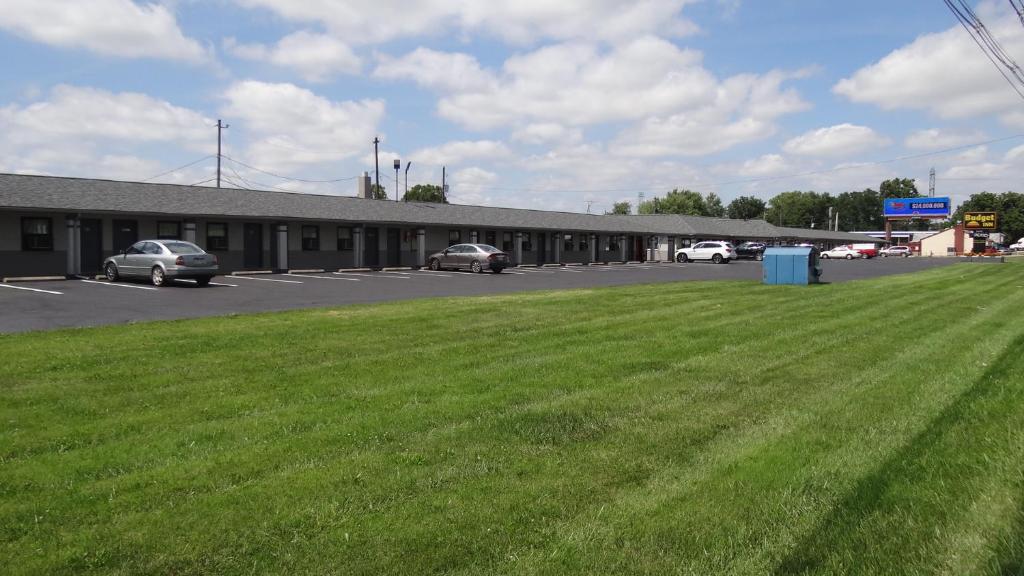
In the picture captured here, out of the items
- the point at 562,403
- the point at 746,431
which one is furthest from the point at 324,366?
the point at 746,431

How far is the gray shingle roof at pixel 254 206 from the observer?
91.5 ft

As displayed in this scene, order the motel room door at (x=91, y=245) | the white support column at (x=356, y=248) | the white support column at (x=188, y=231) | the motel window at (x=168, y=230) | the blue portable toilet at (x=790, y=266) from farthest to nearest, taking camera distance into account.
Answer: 1. the white support column at (x=356, y=248)
2. the white support column at (x=188, y=231)
3. the motel window at (x=168, y=230)
4. the motel room door at (x=91, y=245)
5. the blue portable toilet at (x=790, y=266)

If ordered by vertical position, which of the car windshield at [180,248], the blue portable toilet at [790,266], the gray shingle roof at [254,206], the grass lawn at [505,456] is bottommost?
the grass lawn at [505,456]

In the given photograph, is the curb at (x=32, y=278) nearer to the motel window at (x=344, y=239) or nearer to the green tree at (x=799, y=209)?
the motel window at (x=344, y=239)

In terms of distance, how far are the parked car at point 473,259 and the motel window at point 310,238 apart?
20.1ft

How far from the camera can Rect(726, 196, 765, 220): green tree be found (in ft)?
514

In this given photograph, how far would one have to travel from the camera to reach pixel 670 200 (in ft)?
472

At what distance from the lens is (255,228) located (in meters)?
33.8

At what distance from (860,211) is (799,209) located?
82.6 ft

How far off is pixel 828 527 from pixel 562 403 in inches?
118

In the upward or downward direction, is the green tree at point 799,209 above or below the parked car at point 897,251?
above

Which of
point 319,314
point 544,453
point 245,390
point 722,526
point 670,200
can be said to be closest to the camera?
point 722,526

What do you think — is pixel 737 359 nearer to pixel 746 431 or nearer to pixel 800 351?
pixel 800 351

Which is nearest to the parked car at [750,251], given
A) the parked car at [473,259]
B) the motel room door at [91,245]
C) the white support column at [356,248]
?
the parked car at [473,259]
